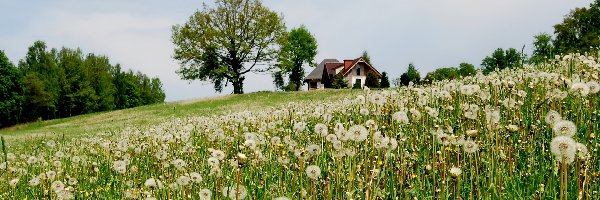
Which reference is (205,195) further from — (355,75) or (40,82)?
(355,75)

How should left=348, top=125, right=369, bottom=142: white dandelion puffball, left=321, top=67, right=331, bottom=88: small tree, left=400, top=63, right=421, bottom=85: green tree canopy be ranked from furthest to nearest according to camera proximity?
left=321, top=67, right=331, bottom=88: small tree
left=400, top=63, right=421, bottom=85: green tree canopy
left=348, top=125, right=369, bottom=142: white dandelion puffball

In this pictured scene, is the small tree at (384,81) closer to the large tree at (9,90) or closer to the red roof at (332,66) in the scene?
the red roof at (332,66)

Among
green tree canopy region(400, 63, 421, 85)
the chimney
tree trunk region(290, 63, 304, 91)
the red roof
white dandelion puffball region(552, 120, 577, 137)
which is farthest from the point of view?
the red roof

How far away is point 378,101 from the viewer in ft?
19.5

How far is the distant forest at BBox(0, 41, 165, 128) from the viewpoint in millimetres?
69375

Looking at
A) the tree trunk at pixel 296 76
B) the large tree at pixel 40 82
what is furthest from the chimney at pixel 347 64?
the large tree at pixel 40 82

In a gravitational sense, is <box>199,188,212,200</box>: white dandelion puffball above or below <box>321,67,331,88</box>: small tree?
below

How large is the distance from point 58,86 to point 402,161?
82112mm

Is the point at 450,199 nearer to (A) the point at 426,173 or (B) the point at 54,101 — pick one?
(A) the point at 426,173

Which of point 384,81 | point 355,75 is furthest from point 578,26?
point 355,75

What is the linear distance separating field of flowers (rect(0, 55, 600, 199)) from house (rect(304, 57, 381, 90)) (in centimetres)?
7658

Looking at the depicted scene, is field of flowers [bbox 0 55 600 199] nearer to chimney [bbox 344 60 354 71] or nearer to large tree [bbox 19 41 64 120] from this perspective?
large tree [bbox 19 41 64 120]

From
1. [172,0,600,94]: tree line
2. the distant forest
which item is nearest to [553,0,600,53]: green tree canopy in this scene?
[172,0,600,94]: tree line

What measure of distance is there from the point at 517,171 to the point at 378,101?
6.43 feet
